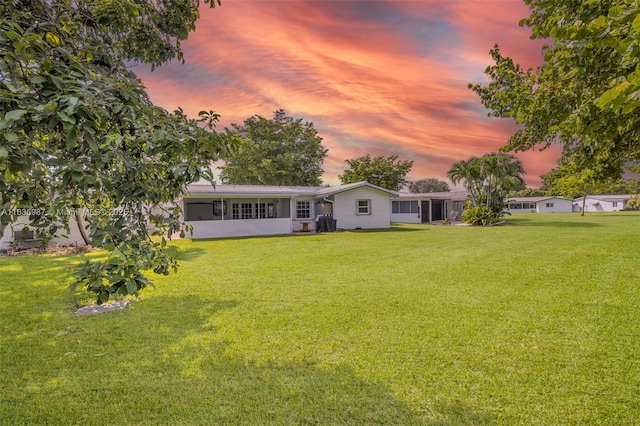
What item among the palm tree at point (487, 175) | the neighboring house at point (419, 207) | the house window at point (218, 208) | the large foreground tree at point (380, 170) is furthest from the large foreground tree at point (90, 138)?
the large foreground tree at point (380, 170)

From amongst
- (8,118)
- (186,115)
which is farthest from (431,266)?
(8,118)

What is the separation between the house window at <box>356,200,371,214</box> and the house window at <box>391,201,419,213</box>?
942cm

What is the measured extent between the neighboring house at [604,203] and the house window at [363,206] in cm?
5734

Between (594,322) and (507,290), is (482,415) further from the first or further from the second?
(507,290)

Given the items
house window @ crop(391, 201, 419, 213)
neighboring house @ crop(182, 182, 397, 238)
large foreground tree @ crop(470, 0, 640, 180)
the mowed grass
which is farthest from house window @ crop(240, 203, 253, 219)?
large foreground tree @ crop(470, 0, 640, 180)

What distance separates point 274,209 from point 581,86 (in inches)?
774

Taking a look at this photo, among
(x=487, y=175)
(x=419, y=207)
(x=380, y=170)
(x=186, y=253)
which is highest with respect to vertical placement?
(x=380, y=170)

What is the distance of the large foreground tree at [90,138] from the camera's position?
1680mm

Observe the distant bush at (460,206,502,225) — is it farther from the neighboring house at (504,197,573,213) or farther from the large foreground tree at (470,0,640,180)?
the neighboring house at (504,197,573,213)

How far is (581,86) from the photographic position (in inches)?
181

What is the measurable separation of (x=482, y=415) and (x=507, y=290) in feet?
15.0

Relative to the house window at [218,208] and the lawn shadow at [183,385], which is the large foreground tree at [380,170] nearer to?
the house window at [218,208]

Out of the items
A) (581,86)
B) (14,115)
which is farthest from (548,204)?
(14,115)

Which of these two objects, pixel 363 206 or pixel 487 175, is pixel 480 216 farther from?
pixel 363 206
